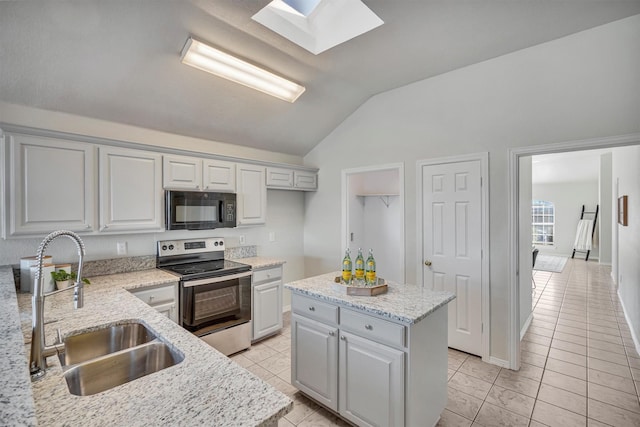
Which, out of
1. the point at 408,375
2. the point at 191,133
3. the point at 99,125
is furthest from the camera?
the point at 191,133

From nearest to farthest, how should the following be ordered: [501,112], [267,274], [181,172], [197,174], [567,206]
A: [501,112] → [181,172] → [197,174] → [267,274] → [567,206]

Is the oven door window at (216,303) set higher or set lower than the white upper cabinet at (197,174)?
lower

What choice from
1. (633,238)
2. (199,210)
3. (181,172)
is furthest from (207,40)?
(633,238)

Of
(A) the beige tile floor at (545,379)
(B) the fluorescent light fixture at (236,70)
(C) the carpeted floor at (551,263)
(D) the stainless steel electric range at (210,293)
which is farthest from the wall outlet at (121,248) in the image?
(C) the carpeted floor at (551,263)

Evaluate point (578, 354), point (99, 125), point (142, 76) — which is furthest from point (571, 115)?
Result: point (99, 125)

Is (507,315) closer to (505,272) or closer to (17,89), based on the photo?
(505,272)

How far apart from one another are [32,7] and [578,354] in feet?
17.5

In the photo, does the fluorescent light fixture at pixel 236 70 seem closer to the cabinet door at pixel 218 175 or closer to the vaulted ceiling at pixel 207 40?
the vaulted ceiling at pixel 207 40

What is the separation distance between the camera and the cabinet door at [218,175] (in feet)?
10.6

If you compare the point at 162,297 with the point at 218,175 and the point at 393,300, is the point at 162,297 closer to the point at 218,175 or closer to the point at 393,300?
the point at 218,175

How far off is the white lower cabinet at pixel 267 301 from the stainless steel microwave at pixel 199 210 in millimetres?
700

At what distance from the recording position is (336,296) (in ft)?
6.84

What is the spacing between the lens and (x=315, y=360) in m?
2.20

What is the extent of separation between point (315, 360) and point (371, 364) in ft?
1.62
